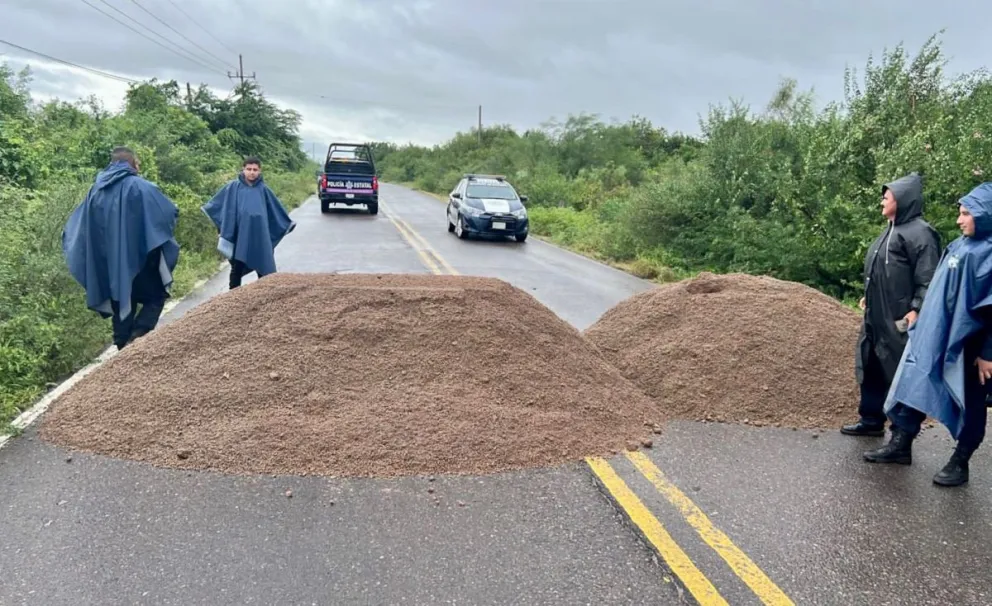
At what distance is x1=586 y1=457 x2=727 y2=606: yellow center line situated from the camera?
9.80 feet

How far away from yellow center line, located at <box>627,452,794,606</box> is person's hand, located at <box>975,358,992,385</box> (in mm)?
1798

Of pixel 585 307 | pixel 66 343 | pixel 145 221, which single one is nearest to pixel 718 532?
pixel 145 221

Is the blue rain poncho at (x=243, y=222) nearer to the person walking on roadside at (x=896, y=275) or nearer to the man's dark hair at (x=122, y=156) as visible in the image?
the man's dark hair at (x=122, y=156)

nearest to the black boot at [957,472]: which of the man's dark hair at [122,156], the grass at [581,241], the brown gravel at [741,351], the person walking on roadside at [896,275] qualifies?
the person walking on roadside at [896,275]

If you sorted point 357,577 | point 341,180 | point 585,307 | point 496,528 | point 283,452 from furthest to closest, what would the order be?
point 341,180
point 585,307
point 283,452
point 496,528
point 357,577

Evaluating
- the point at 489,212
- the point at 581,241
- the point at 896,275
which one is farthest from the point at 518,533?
the point at 581,241

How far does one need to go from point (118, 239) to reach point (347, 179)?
20.5m

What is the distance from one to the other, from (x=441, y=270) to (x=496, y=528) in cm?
958

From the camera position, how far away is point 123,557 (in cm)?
317

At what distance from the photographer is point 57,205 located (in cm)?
908

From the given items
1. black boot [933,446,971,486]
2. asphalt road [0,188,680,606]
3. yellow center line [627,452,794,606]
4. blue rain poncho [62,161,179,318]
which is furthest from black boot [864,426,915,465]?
blue rain poncho [62,161,179,318]

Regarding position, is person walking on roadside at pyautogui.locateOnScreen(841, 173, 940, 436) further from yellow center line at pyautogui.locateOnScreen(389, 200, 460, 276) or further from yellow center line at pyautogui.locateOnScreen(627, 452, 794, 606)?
yellow center line at pyautogui.locateOnScreen(389, 200, 460, 276)

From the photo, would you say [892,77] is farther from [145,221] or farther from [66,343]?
[66,343]

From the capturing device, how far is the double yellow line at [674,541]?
2.99m
